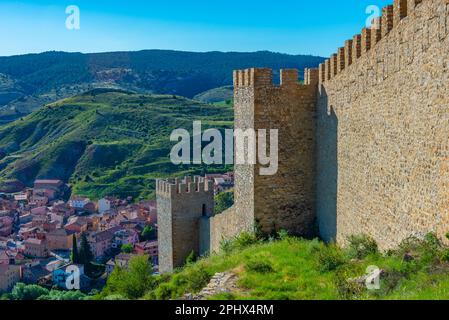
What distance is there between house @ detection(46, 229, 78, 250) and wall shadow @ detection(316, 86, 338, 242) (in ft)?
181

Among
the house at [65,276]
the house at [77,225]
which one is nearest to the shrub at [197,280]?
the house at [65,276]

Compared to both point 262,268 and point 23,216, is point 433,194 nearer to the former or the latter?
point 262,268

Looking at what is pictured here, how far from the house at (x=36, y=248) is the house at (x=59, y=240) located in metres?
0.86

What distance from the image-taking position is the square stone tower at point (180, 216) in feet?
63.0

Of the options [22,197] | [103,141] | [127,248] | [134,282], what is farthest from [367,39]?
[103,141]

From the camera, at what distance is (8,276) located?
51656mm

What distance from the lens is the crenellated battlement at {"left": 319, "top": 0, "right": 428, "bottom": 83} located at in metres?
8.39

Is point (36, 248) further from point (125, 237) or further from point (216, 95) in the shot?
point (216, 95)

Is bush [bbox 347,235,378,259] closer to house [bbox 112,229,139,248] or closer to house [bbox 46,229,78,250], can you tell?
house [bbox 112,229,139,248]

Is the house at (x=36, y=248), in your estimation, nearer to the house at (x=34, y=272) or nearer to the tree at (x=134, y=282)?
the house at (x=34, y=272)

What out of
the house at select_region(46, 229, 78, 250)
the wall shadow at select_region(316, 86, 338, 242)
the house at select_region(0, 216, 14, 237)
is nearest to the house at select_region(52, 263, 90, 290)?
the house at select_region(46, 229, 78, 250)

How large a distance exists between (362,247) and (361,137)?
214cm

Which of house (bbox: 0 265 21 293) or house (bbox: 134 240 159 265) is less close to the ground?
house (bbox: 134 240 159 265)
